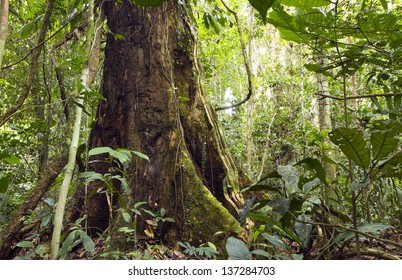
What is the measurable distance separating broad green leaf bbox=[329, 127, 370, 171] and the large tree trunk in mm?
967

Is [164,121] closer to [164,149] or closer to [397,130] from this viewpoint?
[164,149]

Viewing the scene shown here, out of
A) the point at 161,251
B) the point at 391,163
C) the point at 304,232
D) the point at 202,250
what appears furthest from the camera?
the point at 161,251

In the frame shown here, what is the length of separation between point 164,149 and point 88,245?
37.0 inches

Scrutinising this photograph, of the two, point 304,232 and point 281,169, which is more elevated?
point 281,169

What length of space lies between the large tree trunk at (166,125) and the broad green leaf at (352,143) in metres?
0.97

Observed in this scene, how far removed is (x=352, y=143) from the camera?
96 cm

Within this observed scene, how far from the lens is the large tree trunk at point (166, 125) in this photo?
76.5 inches

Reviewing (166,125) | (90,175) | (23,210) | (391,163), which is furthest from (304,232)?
(23,210)

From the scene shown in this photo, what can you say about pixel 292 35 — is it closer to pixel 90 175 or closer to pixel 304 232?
pixel 304 232

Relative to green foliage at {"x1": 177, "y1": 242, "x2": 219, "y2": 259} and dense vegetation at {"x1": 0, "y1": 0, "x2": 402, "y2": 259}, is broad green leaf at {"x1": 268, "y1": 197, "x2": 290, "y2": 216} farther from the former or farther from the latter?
green foliage at {"x1": 177, "y1": 242, "x2": 219, "y2": 259}

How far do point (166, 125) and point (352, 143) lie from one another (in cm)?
132

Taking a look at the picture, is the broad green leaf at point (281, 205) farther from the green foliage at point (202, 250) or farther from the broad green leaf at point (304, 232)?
the green foliage at point (202, 250)
